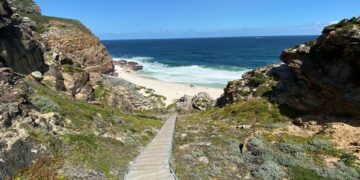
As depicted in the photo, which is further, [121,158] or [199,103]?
[199,103]

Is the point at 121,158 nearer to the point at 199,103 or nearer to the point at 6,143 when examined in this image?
the point at 6,143

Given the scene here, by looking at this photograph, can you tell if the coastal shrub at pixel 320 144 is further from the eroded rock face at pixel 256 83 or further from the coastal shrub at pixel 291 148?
the eroded rock face at pixel 256 83

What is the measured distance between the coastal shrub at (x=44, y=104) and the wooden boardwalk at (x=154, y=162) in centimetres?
786

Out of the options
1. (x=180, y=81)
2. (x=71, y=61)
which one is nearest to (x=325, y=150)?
(x=71, y=61)

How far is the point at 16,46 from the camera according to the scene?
36156mm

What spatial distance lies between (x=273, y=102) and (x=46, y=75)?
26.4 metres

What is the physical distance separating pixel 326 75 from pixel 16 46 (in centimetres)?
3158

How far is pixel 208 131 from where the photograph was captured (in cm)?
3066

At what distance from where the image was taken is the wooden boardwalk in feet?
62.1

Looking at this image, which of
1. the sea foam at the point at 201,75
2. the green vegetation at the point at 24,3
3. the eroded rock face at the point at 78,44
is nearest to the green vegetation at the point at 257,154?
the eroded rock face at the point at 78,44

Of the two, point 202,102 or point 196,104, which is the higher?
point 202,102

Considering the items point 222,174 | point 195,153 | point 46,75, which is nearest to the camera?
point 222,174

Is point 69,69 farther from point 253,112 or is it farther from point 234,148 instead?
point 234,148

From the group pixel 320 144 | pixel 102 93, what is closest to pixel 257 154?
pixel 320 144
